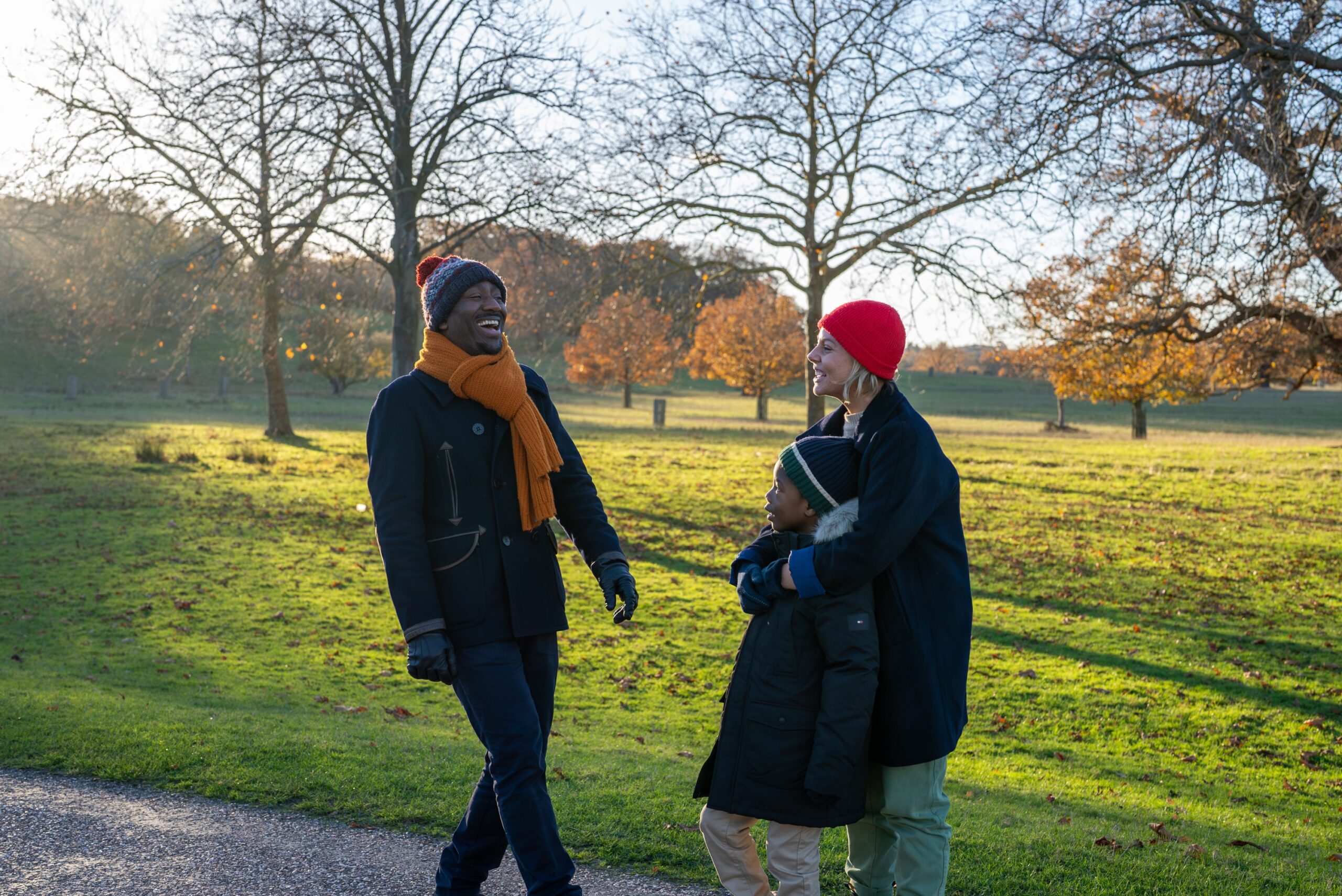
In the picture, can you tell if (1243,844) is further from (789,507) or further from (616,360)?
(616,360)

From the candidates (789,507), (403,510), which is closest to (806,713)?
(789,507)

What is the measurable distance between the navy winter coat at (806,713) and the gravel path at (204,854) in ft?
3.99

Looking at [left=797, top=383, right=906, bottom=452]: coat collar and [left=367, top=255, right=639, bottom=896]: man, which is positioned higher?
[left=797, top=383, right=906, bottom=452]: coat collar

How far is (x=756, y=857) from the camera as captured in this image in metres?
3.12

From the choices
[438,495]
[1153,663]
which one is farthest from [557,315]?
[438,495]

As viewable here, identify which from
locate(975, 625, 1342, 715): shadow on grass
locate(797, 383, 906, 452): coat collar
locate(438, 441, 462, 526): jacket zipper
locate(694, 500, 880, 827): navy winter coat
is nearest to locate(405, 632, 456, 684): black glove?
locate(438, 441, 462, 526): jacket zipper

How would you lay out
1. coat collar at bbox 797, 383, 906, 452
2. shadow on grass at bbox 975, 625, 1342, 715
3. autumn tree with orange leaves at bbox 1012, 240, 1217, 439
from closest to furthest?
coat collar at bbox 797, 383, 906, 452
shadow on grass at bbox 975, 625, 1342, 715
autumn tree with orange leaves at bbox 1012, 240, 1217, 439

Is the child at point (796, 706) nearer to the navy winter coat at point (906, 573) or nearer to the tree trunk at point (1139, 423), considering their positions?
the navy winter coat at point (906, 573)

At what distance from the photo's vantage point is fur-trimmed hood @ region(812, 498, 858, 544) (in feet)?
10.0

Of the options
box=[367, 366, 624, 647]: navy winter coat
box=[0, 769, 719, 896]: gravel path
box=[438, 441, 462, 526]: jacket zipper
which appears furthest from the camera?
box=[0, 769, 719, 896]: gravel path

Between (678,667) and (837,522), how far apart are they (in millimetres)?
6556

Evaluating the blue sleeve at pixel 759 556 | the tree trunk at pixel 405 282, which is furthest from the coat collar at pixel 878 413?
the tree trunk at pixel 405 282

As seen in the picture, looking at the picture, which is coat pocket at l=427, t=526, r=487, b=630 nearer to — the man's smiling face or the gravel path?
the man's smiling face

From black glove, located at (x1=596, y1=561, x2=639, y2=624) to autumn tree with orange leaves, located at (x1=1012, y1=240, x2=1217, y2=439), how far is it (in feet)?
25.8
